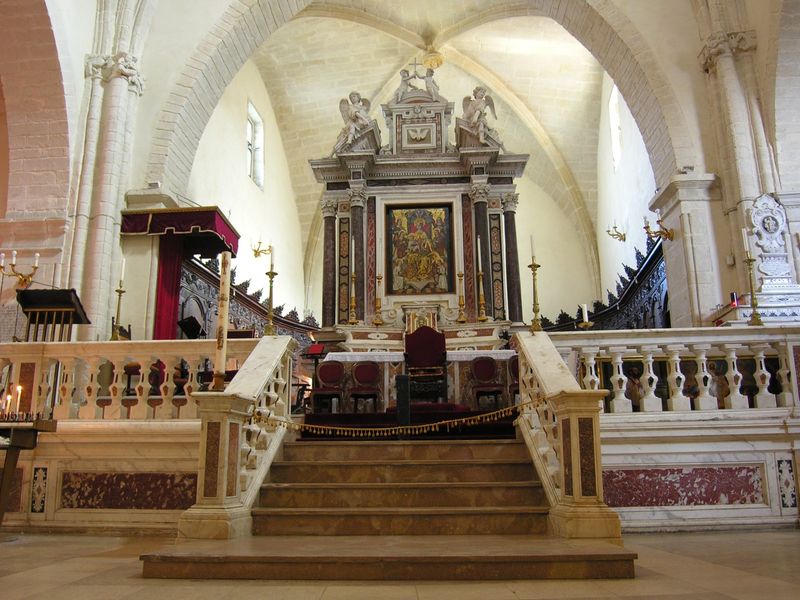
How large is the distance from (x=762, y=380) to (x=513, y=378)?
3236 millimetres

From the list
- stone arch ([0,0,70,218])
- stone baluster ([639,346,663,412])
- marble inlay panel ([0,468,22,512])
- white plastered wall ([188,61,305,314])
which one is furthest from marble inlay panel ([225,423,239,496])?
white plastered wall ([188,61,305,314])

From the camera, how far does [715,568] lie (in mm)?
3945

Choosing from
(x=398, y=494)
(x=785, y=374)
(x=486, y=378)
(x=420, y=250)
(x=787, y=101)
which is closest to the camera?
(x=398, y=494)

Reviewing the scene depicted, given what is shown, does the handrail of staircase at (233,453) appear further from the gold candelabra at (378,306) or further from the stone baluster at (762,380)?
the gold candelabra at (378,306)

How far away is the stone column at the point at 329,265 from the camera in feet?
37.3

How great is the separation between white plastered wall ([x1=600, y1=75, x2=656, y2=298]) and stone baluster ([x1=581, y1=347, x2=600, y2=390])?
26.2 ft

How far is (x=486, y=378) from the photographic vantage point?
28.0 feet

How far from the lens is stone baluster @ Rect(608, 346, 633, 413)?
241 inches

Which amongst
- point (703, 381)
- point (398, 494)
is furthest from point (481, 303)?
point (398, 494)

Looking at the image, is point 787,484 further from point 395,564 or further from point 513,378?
point 395,564

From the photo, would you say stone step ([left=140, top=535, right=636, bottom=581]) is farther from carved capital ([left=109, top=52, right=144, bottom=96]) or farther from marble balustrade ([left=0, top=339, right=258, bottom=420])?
carved capital ([left=109, top=52, right=144, bottom=96])

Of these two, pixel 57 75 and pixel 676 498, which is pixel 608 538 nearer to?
pixel 676 498

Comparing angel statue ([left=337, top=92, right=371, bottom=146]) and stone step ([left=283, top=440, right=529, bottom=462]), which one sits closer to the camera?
stone step ([left=283, top=440, right=529, bottom=462])

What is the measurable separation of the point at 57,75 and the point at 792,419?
9.10 m
